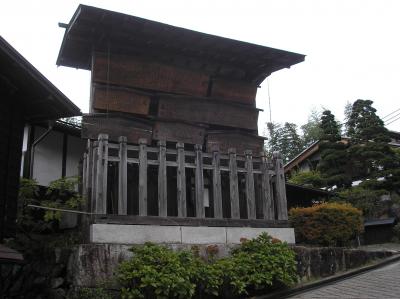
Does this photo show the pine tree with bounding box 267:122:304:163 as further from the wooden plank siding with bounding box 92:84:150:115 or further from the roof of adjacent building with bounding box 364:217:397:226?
the wooden plank siding with bounding box 92:84:150:115

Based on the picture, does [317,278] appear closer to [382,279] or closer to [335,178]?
[382,279]

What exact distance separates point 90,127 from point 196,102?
11.3ft

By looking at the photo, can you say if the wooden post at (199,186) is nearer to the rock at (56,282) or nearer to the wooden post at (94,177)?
the wooden post at (94,177)

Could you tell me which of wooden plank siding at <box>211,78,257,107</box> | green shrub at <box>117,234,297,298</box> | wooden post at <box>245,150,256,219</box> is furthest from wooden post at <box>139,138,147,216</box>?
wooden plank siding at <box>211,78,257,107</box>

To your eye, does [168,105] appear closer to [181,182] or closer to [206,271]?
[181,182]

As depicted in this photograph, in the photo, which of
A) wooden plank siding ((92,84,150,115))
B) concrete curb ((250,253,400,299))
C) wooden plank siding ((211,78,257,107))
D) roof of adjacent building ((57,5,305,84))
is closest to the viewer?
concrete curb ((250,253,400,299))

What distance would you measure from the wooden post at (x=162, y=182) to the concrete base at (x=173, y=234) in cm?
46

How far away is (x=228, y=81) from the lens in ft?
50.8

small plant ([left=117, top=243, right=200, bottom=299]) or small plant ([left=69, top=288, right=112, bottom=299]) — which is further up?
small plant ([left=117, top=243, right=200, bottom=299])

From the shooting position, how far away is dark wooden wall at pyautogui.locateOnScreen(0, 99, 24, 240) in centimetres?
956

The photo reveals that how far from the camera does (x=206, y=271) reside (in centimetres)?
1038

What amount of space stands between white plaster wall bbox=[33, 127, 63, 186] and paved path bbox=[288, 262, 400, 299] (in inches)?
323

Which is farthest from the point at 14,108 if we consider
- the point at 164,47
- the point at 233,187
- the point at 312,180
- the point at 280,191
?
the point at 312,180

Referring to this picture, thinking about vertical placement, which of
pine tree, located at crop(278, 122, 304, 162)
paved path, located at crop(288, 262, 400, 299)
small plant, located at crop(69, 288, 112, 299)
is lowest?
paved path, located at crop(288, 262, 400, 299)
